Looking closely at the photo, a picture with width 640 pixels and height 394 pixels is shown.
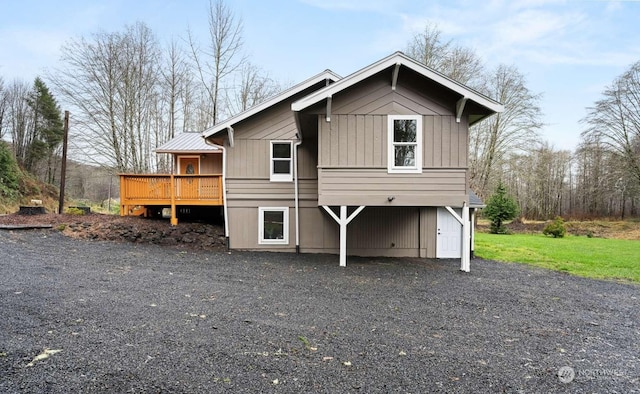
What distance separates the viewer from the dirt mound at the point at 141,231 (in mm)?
11430

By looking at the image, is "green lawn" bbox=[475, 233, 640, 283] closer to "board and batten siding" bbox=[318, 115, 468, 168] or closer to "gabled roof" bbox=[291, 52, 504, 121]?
"board and batten siding" bbox=[318, 115, 468, 168]

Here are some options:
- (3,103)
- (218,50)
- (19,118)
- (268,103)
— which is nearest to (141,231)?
(268,103)

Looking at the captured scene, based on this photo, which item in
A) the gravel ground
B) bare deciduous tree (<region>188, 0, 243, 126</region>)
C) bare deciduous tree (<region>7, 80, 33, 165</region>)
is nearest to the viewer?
the gravel ground

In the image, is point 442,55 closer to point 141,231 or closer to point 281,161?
point 281,161

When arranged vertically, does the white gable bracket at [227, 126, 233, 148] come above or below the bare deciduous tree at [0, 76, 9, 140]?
below

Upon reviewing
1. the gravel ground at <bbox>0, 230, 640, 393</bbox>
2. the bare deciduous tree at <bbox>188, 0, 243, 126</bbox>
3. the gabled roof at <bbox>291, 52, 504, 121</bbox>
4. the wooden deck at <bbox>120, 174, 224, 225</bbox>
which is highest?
the bare deciduous tree at <bbox>188, 0, 243, 126</bbox>

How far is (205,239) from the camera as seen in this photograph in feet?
38.5

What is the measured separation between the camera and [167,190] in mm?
12188

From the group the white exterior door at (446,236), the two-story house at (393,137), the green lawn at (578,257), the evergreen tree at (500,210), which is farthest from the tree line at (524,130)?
the two-story house at (393,137)

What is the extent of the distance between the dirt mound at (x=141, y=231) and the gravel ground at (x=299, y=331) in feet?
10.4

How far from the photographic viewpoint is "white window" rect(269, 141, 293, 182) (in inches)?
448

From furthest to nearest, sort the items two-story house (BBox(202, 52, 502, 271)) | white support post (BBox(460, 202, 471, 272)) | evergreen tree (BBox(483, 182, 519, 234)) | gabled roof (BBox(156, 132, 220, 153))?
evergreen tree (BBox(483, 182, 519, 234))
gabled roof (BBox(156, 132, 220, 153))
white support post (BBox(460, 202, 471, 272))
two-story house (BBox(202, 52, 502, 271))

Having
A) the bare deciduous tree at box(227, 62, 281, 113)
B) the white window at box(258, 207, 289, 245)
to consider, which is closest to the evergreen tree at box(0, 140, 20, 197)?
the bare deciduous tree at box(227, 62, 281, 113)

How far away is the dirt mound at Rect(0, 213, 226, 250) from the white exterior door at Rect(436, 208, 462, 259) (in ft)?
24.1
